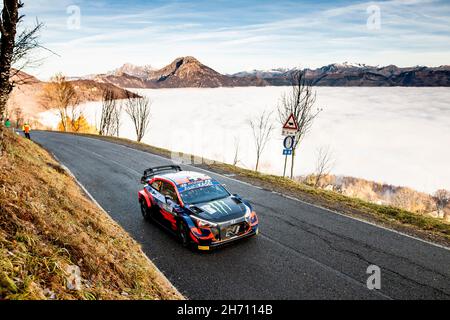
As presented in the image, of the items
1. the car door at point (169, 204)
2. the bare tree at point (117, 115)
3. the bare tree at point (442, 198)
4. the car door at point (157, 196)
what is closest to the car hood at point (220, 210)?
the car door at point (169, 204)

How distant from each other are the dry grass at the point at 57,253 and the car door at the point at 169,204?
1.12m

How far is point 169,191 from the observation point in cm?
868

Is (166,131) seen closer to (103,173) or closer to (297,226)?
(103,173)

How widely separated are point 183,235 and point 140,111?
5572 centimetres

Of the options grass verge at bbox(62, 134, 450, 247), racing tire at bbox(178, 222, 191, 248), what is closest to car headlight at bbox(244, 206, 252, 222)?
racing tire at bbox(178, 222, 191, 248)

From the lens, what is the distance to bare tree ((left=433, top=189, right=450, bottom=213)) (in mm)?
27323

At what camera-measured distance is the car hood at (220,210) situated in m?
7.32

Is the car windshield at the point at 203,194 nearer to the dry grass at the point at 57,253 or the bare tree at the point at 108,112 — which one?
the dry grass at the point at 57,253

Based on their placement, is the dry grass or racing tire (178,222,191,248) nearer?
the dry grass

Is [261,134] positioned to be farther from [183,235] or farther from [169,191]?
[183,235]

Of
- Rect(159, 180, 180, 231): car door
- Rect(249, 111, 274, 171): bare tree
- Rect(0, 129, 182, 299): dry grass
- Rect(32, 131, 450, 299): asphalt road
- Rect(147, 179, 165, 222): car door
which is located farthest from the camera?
Rect(249, 111, 274, 171): bare tree

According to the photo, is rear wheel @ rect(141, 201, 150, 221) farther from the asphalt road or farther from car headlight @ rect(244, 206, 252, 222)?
car headlight @ rect(244, 206, 252, 222)
